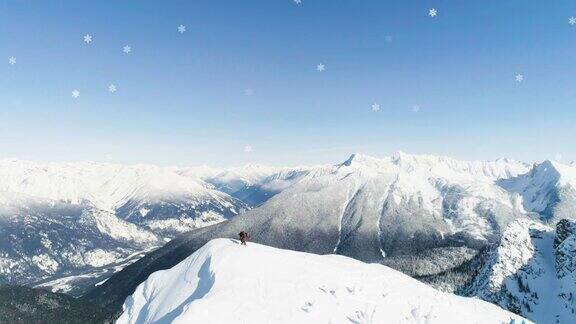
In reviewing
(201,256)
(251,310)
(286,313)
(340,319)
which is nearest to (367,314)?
(340,319)

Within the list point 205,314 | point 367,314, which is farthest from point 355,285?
point 205,314

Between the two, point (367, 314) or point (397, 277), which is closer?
point (367, 314)

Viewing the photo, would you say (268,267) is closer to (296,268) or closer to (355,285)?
(296,268)

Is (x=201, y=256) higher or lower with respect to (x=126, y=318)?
higher

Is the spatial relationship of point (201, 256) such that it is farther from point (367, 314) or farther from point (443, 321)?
point (443, 321)

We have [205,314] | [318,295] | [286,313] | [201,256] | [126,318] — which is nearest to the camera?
[205,314]

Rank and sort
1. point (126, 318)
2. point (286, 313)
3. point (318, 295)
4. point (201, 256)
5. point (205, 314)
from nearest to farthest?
point (205, 314) < point (286, 313) < point (318, 295) < point (126, 318) < point (201, 256)
